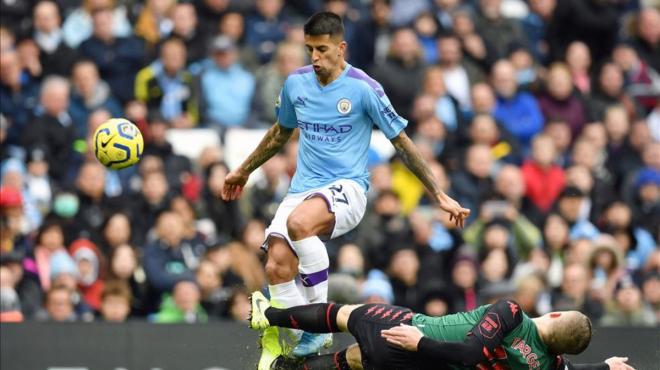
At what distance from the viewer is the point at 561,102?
21.3 m

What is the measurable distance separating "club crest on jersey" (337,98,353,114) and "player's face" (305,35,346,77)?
0.25 meters

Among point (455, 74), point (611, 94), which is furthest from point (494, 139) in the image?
point (611, 94)

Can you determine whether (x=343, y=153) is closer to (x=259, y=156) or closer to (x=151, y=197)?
(x=259, y=156)

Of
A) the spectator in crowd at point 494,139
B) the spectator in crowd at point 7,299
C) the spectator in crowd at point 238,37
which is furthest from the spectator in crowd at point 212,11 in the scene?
the spectator in crowd at point 7,299

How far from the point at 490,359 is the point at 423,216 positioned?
585cm

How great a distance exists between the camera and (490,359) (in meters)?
12.9

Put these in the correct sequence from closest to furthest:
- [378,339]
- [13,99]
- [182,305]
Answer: [378,339], [182,305], [13,99]

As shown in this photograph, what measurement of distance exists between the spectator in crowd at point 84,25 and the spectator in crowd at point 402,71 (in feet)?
10.4

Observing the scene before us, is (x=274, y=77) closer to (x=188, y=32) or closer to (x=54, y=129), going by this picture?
(x=188, y=32)

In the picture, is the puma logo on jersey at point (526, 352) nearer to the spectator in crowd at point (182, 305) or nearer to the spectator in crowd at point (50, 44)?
the spectator in crowd at point (182, 305)

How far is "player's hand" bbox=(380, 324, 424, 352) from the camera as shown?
1278 centimetres

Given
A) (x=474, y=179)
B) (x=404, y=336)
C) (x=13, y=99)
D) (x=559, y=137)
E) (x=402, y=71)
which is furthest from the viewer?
(x=559, y=137)

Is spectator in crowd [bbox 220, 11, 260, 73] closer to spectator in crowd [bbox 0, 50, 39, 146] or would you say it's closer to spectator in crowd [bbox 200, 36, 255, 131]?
spectator in crowd [bbox 200, 36, 255, 131]

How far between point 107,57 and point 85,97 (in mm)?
780
